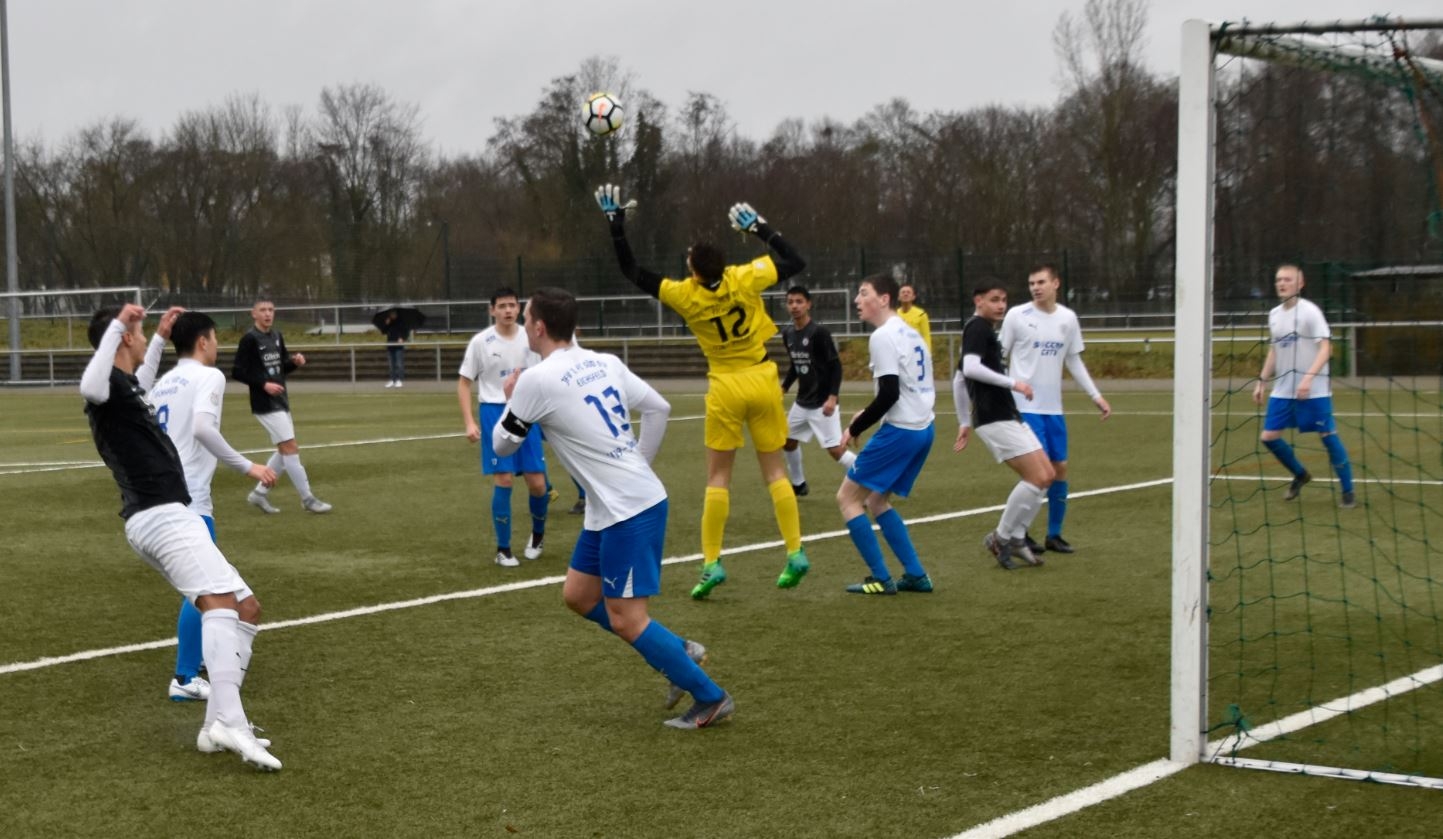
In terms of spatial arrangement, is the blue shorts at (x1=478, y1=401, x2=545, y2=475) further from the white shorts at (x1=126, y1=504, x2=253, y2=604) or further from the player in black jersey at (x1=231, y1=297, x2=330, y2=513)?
the white shorts at (x1=126, y1=504, x2=253, y2=604)

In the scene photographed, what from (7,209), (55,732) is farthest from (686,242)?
(55,732)

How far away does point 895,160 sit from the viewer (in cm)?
4894

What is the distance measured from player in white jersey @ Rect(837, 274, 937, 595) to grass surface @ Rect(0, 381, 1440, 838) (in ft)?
0.96

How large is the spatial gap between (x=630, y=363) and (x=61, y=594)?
94.8 ft

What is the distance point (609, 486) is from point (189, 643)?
86.6 inches

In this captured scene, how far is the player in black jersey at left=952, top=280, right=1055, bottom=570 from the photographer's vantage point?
9242 mm

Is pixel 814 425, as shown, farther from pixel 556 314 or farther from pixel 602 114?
pixel 556 314

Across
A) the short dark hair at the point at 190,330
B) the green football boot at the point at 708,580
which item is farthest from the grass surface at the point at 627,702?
the short dark hair at the point at 190,330

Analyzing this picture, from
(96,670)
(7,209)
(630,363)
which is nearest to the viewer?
(96,670)

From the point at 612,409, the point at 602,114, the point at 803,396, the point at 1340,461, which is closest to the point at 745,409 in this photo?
the point at 612,409

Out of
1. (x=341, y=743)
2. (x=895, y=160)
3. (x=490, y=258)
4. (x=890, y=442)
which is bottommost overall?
(x=341, y=743)

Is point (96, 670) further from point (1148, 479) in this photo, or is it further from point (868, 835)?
point (1148, 479)

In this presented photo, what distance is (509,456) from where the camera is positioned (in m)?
9.87

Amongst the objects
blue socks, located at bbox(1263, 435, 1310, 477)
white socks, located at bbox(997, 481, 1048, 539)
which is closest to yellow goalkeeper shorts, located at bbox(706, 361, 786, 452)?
white socks, located at bbox(997, 481, 1048, 539)
